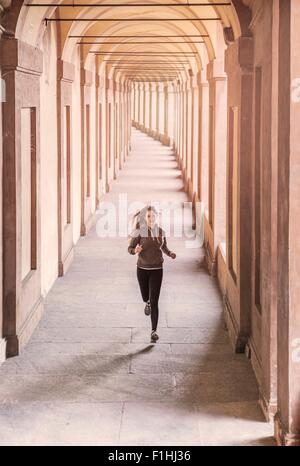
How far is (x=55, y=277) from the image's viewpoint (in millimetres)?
13219

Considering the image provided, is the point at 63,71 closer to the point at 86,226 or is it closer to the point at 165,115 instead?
the point at 86,226

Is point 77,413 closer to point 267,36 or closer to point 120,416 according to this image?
point 120,416

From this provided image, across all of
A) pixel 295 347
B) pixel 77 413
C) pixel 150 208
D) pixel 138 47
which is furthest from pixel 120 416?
pixel 138 47

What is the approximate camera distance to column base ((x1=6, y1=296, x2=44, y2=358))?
29.3 ft

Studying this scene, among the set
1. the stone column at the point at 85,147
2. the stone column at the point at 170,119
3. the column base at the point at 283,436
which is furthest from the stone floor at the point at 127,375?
the stone column at the point at 170,119

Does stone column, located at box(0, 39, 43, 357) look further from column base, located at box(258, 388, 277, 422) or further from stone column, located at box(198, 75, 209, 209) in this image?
stone column, located at box(198, 75, 209, 209)

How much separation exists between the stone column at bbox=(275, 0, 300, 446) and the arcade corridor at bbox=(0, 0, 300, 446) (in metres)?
0.01

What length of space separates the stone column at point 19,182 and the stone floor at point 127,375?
403 millimetres

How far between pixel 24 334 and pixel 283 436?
421 centimetres

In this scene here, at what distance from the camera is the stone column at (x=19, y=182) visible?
859 cm

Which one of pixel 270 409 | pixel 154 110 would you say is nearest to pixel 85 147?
pixel 270 409

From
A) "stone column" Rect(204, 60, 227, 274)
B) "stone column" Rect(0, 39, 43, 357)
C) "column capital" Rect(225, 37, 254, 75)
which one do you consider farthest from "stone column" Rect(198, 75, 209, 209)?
"column capital" Rect(225, 37, 254, 75)

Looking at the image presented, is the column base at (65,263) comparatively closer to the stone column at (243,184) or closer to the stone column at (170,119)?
the stone column at (243,184)

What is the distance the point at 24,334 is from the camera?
368 inches
